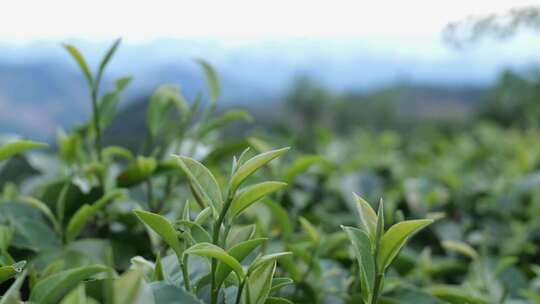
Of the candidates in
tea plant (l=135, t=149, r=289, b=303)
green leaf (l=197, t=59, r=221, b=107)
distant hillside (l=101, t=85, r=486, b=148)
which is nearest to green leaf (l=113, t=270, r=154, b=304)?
tea plant (l=135, t=149, r=289, b=303)

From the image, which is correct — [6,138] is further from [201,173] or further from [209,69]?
[201,173]

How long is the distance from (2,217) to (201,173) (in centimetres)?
37

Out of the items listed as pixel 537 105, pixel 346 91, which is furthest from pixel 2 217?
pixel 346 91

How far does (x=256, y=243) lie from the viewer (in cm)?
49

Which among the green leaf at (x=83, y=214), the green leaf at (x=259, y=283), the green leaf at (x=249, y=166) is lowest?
the green leaf at (x=83, y=214)

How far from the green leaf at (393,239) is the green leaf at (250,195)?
0.32ft

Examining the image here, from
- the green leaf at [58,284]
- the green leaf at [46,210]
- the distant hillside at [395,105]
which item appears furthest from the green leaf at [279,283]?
the distant hillside at [395,105]

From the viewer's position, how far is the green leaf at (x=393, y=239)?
0.49 metres

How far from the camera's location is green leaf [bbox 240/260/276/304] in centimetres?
49

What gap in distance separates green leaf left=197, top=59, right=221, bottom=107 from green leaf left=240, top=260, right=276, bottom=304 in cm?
50

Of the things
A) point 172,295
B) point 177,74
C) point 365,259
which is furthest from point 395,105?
point 172,295

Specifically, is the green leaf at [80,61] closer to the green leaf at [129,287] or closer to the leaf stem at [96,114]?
the leaf stem at [96,114]

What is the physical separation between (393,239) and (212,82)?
0.54m

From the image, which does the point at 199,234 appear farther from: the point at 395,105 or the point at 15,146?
the point at 395,105
